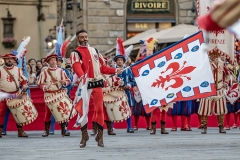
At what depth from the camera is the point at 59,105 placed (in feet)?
51.8

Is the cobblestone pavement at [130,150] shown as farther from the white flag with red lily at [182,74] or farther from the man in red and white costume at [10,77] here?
the man in red and white costume at [10,77]

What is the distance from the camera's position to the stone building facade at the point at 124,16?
30.7m

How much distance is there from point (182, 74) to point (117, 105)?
3533mm

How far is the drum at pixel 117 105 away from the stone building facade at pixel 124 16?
Result: 14.3 m

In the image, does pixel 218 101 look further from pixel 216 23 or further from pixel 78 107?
pixel 216 23

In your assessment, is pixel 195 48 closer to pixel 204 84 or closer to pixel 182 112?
pixel 204 84

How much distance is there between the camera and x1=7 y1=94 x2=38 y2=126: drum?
15.8 metres

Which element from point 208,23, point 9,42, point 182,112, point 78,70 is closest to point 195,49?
point 78,70

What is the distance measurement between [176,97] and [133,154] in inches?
115

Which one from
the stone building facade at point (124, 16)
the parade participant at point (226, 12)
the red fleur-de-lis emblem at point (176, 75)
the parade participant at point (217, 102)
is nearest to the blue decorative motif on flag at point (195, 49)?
the red fleur-de-lis emblem at point (176, 75)

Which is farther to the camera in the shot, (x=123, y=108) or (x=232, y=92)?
(x=232, y=92)

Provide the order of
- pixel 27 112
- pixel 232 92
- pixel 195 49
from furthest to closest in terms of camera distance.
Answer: pixel 232 92
pixel 27 112
pixel 195 49

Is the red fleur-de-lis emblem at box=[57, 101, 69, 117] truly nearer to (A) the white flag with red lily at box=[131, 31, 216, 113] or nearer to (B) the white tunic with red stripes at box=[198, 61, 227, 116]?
(B) the white tunic with red stripes at box=[198, 61, 227, 116]

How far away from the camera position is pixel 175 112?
1778cm
